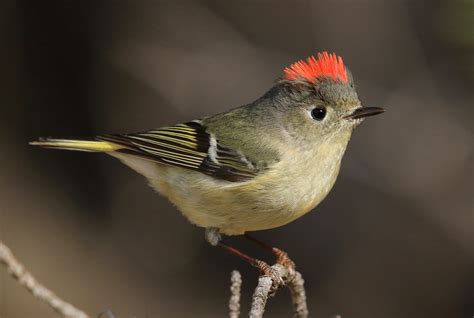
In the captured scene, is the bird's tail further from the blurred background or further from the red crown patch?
the blurred background

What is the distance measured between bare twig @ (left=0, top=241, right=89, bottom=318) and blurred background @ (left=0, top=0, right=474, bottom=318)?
10.1 ft

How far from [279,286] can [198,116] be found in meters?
2.24

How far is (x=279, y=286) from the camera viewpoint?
222 centimetres

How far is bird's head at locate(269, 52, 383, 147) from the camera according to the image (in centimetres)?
236

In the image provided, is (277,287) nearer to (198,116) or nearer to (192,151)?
(192,151)

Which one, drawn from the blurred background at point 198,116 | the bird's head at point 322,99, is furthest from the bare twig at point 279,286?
the blurred background at point 198,116

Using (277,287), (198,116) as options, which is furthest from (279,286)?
(198,116)

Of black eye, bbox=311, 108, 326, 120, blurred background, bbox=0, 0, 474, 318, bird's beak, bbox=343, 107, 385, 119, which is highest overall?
bird's beak, bbox=343, 107, 385, 119

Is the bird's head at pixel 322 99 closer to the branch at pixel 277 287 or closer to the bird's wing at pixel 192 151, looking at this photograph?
the bird's wing at pixel 192 151

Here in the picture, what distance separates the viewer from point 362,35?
4348mm

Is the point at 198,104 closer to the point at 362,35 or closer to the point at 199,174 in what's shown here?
the point at 362,35

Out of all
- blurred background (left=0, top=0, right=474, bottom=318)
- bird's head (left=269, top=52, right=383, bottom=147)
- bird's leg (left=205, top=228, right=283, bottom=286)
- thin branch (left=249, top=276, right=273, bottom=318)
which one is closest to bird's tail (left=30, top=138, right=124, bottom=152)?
bird's leg (left=205, top=228, right=283, bottom=286)

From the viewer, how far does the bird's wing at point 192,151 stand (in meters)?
2.44

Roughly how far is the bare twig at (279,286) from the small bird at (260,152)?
5.0 inches
